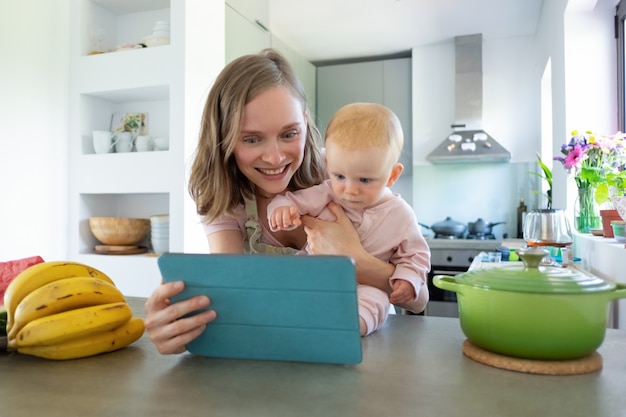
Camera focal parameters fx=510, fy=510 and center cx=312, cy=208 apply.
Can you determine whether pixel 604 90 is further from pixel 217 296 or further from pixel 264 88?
pixel 217 296

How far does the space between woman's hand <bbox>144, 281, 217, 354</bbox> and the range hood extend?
12.5 feet

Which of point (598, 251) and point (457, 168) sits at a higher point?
point (457, 168)

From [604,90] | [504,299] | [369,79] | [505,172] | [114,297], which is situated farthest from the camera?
[369,79]

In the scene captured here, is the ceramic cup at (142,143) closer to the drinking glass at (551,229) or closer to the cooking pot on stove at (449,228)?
the drinking glass at (551,229)

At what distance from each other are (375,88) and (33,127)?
3.00 m

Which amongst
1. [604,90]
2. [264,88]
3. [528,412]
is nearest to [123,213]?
[264,88]

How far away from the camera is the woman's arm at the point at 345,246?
1.01 meters

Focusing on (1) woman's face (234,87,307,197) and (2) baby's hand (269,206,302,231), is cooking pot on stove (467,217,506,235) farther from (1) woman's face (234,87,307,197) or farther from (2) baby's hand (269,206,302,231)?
(2) baby's hand (269,206,302,231)

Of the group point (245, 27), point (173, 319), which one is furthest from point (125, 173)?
point (173, 319)

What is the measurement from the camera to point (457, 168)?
4.52 meters

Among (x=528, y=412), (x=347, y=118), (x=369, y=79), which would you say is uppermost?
(x=369, y=79)

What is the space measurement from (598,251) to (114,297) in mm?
1767

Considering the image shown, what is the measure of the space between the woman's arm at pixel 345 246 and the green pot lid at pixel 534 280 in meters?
0.29

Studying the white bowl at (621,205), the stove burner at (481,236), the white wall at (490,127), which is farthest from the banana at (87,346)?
the stove burner at (481,236)
